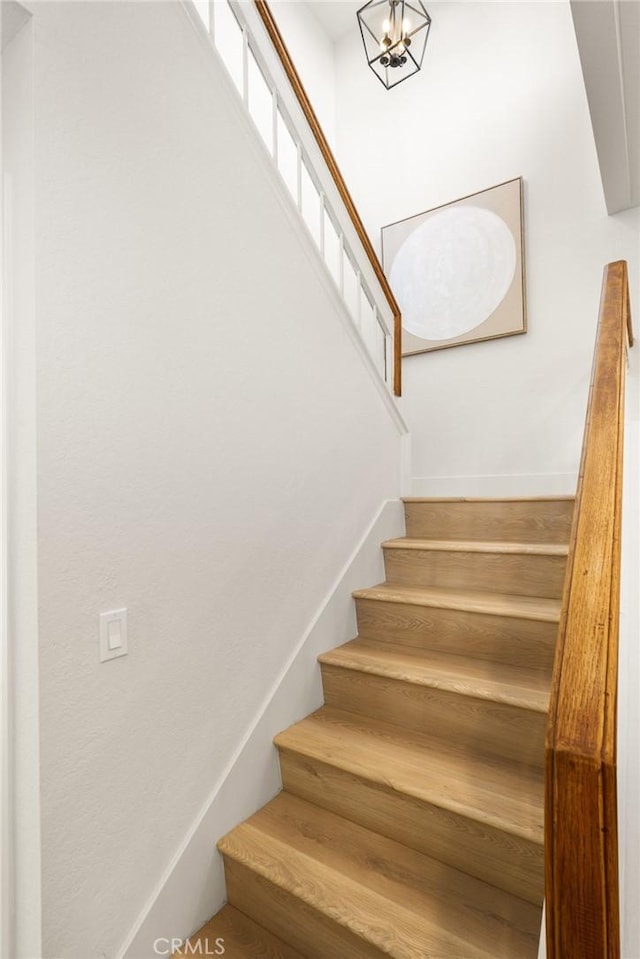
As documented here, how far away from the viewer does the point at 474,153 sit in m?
3.14

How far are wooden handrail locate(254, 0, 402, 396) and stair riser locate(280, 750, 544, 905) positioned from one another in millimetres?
1864

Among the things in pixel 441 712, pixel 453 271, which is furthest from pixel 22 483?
pixel 453 271

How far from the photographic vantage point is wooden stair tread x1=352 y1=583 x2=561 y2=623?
67.0 inches

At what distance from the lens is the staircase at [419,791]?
1.19 metres

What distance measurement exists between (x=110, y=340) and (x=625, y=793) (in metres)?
1.39

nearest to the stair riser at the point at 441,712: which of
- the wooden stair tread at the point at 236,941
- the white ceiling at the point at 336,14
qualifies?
the wooden stair tread at the point at 236,941

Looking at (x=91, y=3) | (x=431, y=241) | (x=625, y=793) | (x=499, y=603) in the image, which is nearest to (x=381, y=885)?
(x=625, y=793)

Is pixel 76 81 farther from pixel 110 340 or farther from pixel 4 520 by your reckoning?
pixel 4 520

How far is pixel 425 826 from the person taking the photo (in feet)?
4.43

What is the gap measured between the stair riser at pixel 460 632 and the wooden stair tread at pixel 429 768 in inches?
13.3

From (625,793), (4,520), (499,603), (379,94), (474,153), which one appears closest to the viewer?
(625,793)

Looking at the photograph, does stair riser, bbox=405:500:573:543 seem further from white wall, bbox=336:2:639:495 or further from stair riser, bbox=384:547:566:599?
white wall, bbox=336:2:639:495

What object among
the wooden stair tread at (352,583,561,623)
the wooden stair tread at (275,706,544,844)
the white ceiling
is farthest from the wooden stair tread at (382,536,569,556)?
the white ceiling

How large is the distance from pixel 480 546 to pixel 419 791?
97 centimetres
